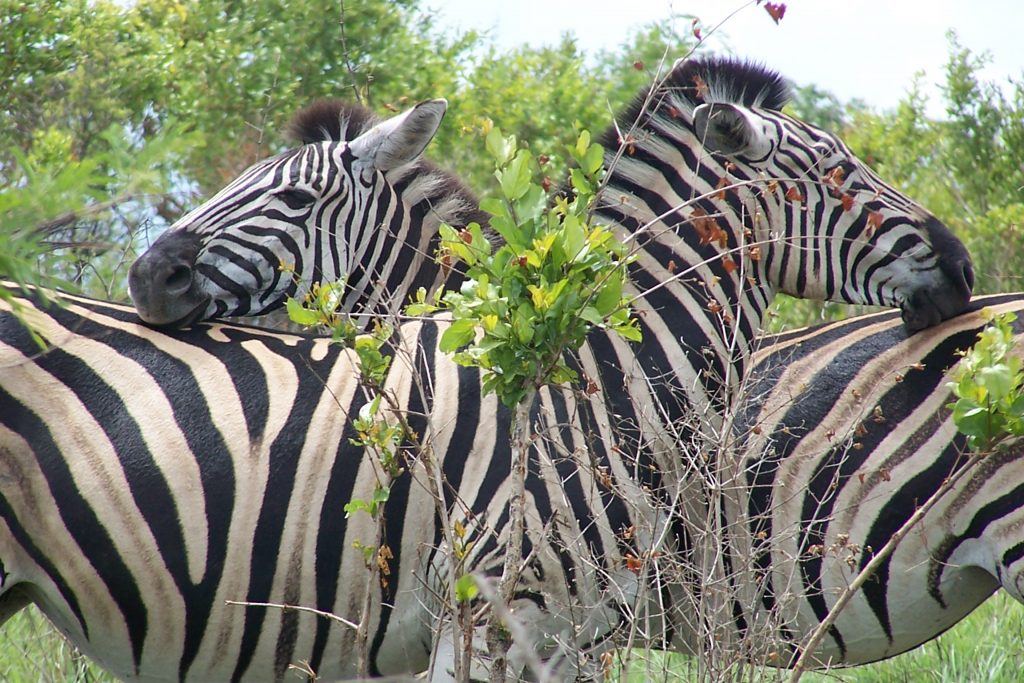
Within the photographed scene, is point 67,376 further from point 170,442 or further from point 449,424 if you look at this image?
point 449,424

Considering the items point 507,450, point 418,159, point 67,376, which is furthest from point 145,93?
point 507,450

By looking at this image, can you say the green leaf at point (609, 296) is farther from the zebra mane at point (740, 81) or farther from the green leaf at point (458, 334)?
the zebra mane at point (740, 81)

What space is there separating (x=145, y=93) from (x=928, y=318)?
721 centimetres

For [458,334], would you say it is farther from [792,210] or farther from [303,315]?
[792,210]

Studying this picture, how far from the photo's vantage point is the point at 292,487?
3.60m

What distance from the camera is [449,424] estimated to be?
3633 mm

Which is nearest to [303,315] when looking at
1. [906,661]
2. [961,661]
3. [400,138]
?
[400,138]

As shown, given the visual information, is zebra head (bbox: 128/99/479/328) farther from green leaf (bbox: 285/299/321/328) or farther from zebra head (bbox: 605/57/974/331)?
green leaf (bbox: 285/299/321/328)

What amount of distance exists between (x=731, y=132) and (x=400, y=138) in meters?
1.21

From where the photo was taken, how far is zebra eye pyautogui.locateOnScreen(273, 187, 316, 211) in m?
4.15

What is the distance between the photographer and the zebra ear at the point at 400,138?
421 centimetres

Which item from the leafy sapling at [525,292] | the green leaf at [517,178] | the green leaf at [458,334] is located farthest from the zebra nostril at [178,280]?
the green leaf at [517,178]

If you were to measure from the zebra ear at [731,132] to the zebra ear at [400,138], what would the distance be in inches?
37.7

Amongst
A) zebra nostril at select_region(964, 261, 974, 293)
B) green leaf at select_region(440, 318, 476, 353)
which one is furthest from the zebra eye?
zebra nostril at select_region(964, 261, 974, 293)
